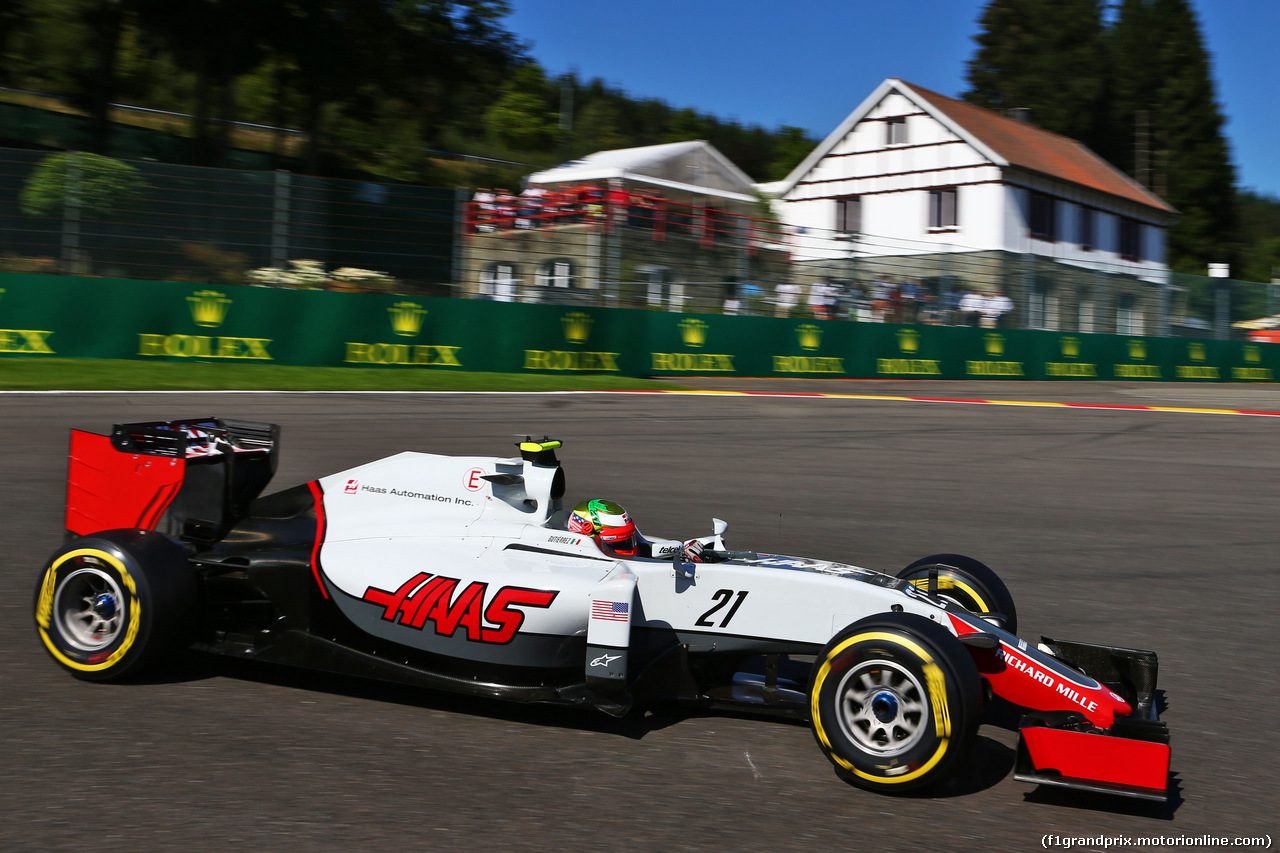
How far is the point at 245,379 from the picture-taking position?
14547 millimetres

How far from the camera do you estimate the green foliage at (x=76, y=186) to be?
49.9 ft

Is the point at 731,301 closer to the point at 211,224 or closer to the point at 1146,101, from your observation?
the point at 211,224

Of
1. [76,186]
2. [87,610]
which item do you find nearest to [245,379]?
[76,186]

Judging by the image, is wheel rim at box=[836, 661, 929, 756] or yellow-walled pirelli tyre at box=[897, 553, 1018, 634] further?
yellow-walled pirelli tyre at box=[897, 553, 1018, 634]

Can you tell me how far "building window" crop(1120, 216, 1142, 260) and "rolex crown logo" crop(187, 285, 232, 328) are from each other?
36.0 m

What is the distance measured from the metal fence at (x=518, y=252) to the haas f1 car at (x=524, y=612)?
12406 mm

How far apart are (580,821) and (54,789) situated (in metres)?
1.50

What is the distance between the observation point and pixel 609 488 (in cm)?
875

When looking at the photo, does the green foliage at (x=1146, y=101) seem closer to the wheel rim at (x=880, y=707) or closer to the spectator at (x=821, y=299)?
the spectator at (x=821, y=299)

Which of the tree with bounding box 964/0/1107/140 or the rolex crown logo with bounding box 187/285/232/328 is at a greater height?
the tree with bounding box 964/0/1107/140

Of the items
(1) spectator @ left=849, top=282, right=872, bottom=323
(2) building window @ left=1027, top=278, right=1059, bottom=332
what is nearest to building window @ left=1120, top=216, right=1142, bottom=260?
(2) building window @ left=1027, top=278, right=1059, bottom=332

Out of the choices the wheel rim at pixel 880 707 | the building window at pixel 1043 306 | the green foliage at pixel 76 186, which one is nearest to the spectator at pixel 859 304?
the building window at pixel 1043 306

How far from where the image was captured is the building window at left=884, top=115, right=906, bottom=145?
37781 millimetres

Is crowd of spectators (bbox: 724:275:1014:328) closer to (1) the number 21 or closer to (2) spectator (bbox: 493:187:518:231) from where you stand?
(2) spectator (bbox: 493:187:518:231)
